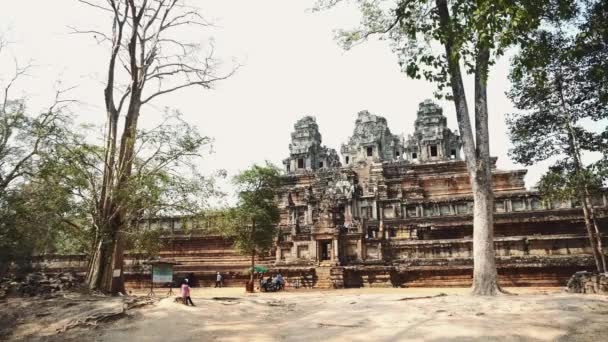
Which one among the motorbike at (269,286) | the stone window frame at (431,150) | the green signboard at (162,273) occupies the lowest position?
the motorbike at (269,286)

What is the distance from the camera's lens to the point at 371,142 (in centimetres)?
5034

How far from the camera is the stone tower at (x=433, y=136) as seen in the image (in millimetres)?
45000

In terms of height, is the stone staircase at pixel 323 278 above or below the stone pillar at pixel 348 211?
below

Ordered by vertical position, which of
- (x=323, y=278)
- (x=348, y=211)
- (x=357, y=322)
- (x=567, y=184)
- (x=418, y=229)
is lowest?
(x=357, y=322)

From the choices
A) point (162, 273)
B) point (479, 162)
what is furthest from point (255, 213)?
point (479, 162)

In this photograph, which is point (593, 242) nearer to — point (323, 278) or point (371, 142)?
point (323, 278)

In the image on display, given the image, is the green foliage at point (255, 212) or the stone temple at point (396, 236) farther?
the green foliage at point (255, 212)

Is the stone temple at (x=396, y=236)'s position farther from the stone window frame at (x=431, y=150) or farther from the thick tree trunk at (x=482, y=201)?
the stone window frame at (x=431, y=150)

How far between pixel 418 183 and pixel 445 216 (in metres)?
8.63

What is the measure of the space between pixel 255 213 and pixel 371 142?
28789 mm

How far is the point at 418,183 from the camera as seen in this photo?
36.0 meters

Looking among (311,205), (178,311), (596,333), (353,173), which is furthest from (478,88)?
(353,173)

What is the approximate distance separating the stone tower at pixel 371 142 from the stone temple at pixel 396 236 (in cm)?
1056

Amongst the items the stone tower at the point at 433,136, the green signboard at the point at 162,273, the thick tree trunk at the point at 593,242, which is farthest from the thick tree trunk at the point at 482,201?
the stone tower at the point at 433,136
